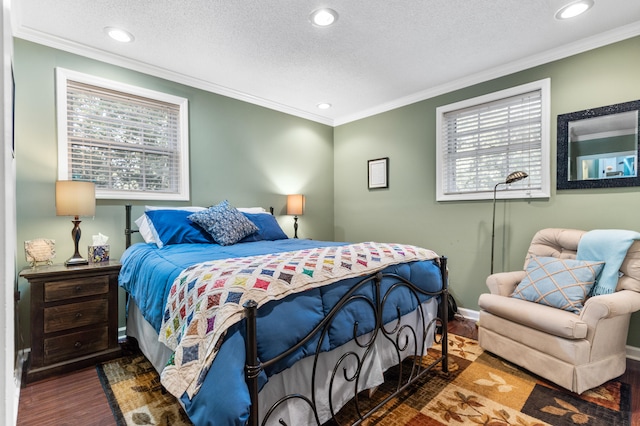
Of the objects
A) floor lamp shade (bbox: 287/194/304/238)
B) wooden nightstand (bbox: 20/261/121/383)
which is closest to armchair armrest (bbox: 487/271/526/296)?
floor lamp shade (bbox: 287/194/304/238)

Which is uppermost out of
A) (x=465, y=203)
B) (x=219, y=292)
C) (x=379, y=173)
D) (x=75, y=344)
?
(x=379, y=173)

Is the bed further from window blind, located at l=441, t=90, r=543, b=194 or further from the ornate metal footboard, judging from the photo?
window blind, located at l=441, t=90, r=543, b=194

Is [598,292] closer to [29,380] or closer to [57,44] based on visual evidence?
[29,380]

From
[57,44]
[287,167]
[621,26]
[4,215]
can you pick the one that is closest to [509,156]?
[621,26]

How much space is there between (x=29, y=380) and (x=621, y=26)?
495 centimetres

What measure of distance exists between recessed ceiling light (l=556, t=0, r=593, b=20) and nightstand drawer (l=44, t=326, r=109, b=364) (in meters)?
4.05

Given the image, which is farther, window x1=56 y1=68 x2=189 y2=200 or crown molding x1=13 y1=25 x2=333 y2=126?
window x1=56 y1=68 x2=189 y2=200

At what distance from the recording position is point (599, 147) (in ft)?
8.29

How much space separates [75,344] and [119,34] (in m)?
2.37

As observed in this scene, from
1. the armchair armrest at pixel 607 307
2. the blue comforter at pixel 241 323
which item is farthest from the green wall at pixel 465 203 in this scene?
the blue comforter at pixel 241 323

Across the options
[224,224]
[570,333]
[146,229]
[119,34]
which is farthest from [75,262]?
[570,333]

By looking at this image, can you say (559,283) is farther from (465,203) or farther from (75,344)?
(75,344)

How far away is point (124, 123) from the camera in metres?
2.87

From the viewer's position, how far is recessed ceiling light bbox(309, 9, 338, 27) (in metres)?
2.18
